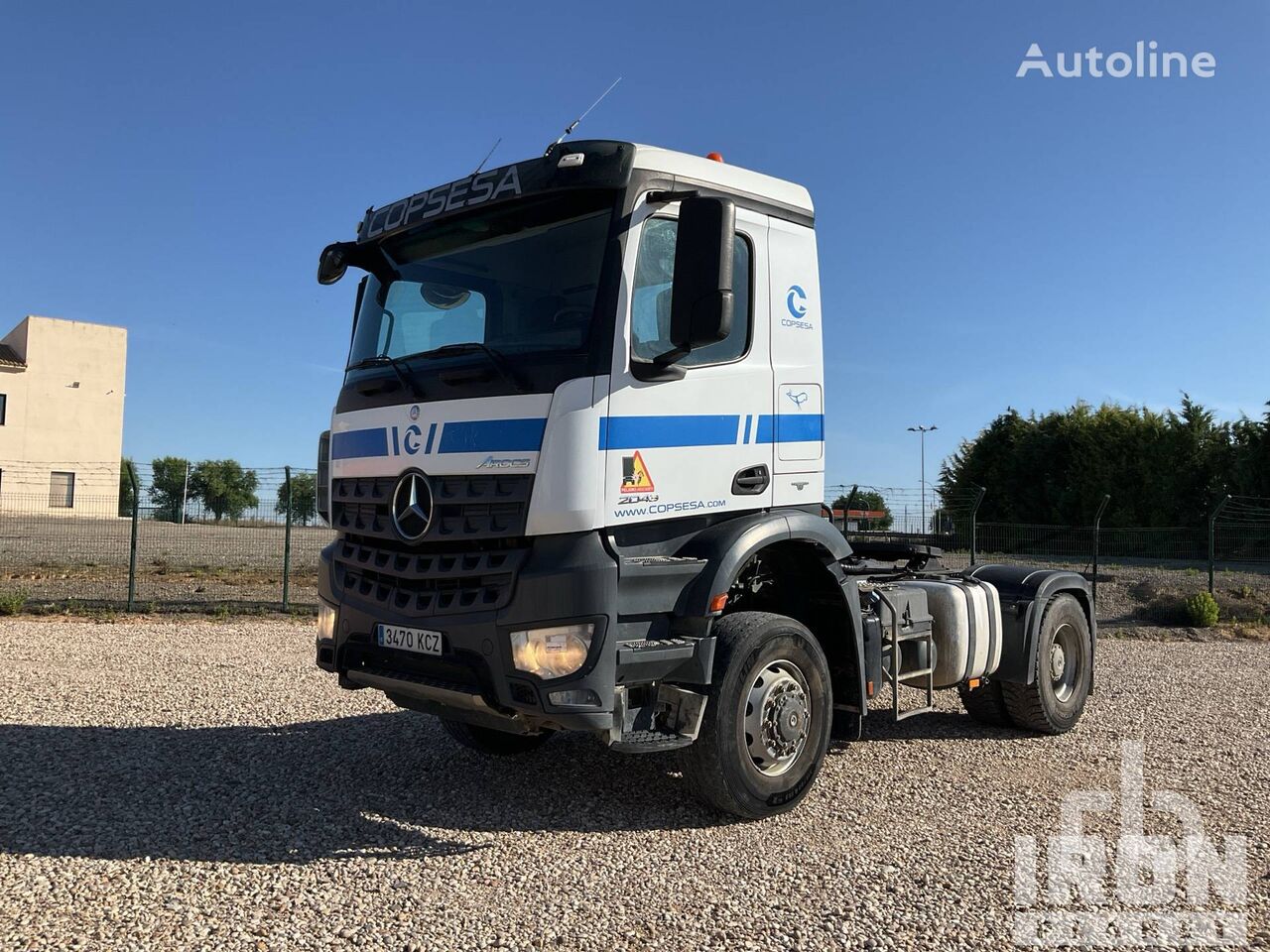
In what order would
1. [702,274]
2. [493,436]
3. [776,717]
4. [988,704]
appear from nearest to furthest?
[702,274] < [493,436] < [776,717] < [988,704]

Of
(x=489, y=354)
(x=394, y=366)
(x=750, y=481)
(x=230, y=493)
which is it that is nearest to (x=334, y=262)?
(x=394, y=366)

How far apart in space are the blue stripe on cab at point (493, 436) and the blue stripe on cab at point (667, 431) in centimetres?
29

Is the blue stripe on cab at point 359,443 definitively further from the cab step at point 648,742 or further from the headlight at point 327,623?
the cab step at point 648,742

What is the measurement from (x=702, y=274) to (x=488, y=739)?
3307 mm

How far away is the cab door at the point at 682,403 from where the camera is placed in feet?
13.8

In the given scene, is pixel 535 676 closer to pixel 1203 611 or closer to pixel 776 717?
pixel 776 717

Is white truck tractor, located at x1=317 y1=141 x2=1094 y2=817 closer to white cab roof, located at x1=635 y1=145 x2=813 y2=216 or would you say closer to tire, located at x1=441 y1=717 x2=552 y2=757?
white cab roof, located at x1=635 y1=145 x2=813 y2=216

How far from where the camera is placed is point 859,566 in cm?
608

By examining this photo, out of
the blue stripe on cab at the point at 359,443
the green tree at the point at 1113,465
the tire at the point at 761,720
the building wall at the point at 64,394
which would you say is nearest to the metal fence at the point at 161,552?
the blue stripe on cab at the point at 359,443

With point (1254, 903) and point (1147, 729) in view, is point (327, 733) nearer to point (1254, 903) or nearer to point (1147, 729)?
point (1254, 903)

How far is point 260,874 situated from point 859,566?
382 centimetres

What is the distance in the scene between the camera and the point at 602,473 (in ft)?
13.5

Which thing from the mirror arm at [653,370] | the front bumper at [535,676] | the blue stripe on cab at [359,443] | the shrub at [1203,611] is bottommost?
the shrub at [1203,611]

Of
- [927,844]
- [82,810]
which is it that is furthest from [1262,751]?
[82,810]
